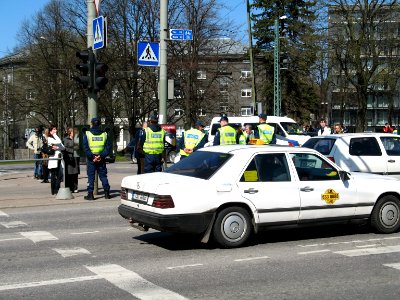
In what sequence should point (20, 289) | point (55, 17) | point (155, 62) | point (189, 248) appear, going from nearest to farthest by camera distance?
point (20, 289) → point (189, 248) → point (155, 62) → point (55, 17)

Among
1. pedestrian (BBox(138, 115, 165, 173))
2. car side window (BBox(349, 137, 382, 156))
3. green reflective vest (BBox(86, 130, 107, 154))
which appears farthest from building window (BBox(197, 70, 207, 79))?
green reflective vest (BBox(86, 130, 107, 154))

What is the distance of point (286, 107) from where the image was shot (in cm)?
5069

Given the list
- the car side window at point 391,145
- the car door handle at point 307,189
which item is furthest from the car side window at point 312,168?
the car side window at point 391,145

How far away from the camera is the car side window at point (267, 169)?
27.7ft

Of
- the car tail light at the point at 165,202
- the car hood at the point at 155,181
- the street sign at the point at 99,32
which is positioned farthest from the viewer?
the street sign at the point at 99,32

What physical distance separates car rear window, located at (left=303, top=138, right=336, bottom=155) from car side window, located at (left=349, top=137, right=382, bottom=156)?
1.56ft

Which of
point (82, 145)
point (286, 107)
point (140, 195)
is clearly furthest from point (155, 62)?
point (286, 107)

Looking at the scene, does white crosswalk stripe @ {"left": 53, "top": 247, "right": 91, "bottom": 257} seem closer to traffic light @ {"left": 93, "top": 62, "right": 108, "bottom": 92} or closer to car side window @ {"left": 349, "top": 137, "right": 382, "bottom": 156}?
traffic light @ {"left": 93, "top": 62, "right": 108, "bottom": 92}

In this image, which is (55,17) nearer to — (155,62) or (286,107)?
(286,107)

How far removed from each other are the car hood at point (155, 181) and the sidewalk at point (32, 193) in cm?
556

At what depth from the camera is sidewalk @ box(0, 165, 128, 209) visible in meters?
13.9

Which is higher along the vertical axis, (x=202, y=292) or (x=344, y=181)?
(x=344, y=181)

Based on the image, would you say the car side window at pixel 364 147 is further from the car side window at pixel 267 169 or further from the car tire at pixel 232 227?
the car tire at pixel 232 227

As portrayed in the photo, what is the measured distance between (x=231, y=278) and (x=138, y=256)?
168 cm
